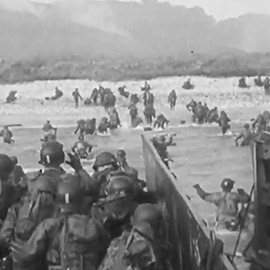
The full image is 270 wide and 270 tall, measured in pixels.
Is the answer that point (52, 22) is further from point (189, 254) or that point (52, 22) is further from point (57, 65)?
point (189, 254)

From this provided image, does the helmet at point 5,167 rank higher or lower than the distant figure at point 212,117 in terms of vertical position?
higher

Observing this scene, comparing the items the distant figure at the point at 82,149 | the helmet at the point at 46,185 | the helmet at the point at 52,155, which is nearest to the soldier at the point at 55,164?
the helmet at the point at 52,155

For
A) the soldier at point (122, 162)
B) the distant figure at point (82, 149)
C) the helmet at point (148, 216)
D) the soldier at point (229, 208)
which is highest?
the helmet at point (148, 216)

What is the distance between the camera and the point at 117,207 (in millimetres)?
4383

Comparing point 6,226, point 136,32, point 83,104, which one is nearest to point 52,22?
point 136,32

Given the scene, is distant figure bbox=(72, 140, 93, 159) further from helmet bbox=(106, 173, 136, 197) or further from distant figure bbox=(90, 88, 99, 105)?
distant figure bbox=(90, 88, 99, 105)

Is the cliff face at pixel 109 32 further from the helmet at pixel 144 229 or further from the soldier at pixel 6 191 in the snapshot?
the helmet at pixel 144 229

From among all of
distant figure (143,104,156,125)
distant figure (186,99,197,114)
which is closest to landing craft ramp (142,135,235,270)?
distant figure (143,104,156,125)

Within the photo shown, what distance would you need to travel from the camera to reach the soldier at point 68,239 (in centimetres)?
401

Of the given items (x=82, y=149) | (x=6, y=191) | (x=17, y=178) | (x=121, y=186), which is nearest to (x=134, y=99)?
(x=82, y=149)

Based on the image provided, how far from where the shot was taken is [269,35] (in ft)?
147

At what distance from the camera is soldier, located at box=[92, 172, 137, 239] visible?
4383mm

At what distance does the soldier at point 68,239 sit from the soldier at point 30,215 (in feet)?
0.33

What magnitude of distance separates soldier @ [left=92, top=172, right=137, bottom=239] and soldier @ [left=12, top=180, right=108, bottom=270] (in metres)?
0.16
